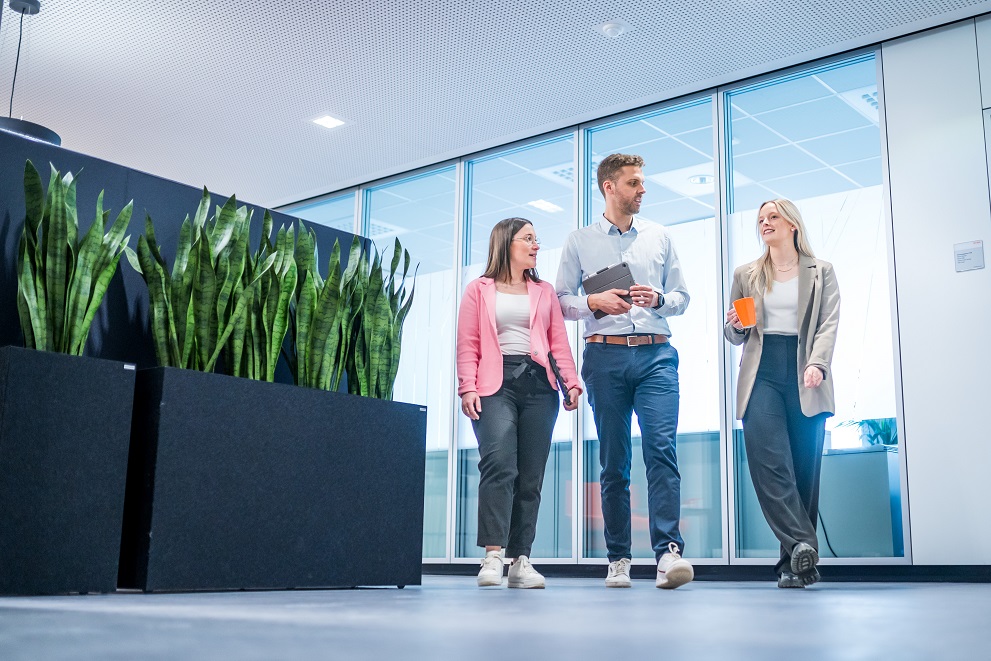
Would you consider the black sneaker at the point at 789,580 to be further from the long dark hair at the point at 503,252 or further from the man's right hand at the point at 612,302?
the long dark hair at the point at 503,252

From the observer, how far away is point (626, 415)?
2930mm

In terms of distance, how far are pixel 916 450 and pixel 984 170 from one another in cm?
122

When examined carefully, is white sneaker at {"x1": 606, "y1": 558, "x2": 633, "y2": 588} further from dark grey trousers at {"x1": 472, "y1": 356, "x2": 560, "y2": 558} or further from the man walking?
dark grey trousers at {"x1": 472, "y1": 356, "x2": 560, "y2": 558}

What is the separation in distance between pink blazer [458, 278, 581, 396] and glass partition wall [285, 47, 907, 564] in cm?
165

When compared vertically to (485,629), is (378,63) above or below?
above

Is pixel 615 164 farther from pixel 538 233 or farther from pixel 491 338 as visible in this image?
pixel 538 233

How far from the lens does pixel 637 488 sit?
15.0 feet

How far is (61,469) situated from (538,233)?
358cm

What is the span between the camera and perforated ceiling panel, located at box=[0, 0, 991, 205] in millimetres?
4160

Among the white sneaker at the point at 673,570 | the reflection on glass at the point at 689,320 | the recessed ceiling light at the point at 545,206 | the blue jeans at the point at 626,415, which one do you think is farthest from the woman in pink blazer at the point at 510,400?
the recessed ceiling light at the point at 545,206

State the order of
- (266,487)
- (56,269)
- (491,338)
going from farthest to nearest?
(491,338) < (266,487) < (56,269)

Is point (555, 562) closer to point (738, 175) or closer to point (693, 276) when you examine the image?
point (693, 276)

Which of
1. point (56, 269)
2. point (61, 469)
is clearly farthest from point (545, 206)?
point (61, 469)

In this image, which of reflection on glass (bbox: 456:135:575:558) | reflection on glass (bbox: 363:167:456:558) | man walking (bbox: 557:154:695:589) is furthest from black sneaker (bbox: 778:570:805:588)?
reflection on glass (bbox: 363:167:456:558)
